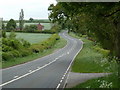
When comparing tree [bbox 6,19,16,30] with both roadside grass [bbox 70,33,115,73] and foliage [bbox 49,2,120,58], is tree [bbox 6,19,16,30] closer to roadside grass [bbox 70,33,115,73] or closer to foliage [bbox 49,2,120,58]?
roadside grass [bbox 70,33,115,73]

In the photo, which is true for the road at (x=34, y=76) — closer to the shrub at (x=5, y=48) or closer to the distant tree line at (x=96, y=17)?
the distant tree line at (x=96, y=17)

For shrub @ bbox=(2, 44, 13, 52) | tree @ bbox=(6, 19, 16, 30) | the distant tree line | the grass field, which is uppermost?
the distant tree line

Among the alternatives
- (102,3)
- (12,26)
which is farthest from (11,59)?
(12,26)

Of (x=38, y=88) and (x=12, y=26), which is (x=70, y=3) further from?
(x=12, y=26)

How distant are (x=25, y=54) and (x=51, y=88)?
35.7m

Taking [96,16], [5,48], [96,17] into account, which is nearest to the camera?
[96,16]

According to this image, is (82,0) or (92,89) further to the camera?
(92,89)

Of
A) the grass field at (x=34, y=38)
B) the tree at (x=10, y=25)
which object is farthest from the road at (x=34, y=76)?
the tree at (x=10, y=25)

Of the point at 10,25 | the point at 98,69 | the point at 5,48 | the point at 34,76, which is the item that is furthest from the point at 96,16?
the point at 10,25

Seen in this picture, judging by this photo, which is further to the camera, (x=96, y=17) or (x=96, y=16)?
(x=96, y=17)

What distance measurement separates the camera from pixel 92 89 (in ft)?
48.3

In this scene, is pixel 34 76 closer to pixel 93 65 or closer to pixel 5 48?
pixel 93 65

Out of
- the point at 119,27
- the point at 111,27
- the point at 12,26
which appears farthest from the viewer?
the point at 12,26

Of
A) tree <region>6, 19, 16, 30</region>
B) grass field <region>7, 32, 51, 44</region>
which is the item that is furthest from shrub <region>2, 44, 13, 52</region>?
tree <region>6, 19, 16, 30</region>
